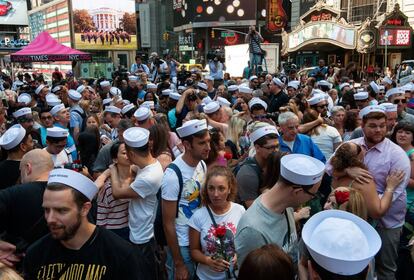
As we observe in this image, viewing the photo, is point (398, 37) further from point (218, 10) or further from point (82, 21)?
point (218, 10)

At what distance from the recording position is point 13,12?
186ft

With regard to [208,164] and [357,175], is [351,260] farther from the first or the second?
[208,164]

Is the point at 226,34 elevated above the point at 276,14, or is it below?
below


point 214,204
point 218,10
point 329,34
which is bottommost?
point 214,204

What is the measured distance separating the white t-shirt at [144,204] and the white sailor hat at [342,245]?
1994 millimetres

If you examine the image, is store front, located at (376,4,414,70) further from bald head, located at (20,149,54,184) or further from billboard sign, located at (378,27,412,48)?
bald head, located at (20,149,54,184)

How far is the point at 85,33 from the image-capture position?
3191cm

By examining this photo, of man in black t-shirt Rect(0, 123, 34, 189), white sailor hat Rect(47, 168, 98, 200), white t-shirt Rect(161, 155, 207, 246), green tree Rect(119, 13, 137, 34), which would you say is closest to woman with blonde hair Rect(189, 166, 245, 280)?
white t-shirt Rect(161, 155, 207, 246)

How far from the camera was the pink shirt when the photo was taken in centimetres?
376

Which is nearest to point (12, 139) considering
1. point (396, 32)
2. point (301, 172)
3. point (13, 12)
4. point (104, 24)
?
point (301, 172)

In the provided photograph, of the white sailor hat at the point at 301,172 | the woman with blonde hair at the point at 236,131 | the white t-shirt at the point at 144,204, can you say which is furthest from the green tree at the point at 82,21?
the white sailor hat at the point at 301,172

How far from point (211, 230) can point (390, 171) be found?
1890 mm

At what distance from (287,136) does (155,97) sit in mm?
6370

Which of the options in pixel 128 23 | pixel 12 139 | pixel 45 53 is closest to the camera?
pixel 12 139
